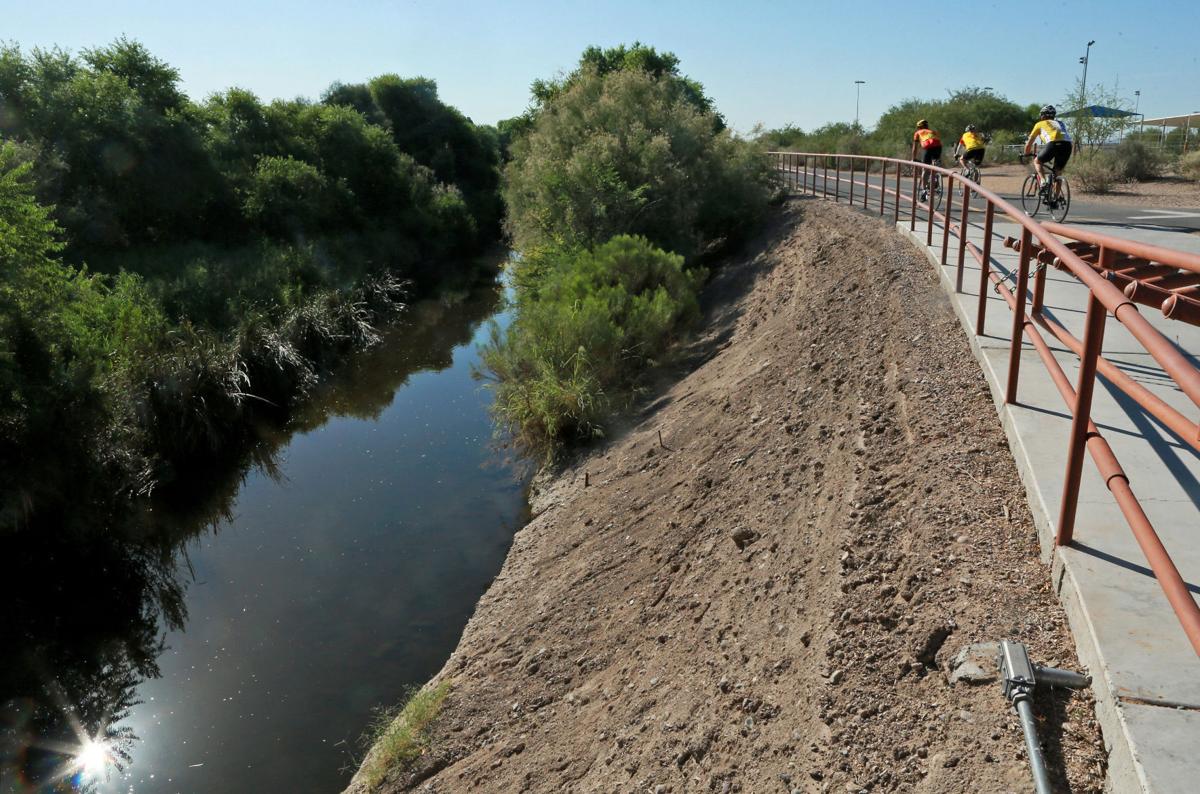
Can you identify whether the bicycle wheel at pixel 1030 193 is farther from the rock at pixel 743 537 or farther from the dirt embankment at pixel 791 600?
the rock at pixel 743 537

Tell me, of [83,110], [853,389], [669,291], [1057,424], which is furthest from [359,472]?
[83,110]

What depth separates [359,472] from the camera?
13.1m

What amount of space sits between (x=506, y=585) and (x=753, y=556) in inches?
147

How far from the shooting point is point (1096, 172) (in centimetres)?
2236

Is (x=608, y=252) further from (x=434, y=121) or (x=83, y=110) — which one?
(x=434, y=121)

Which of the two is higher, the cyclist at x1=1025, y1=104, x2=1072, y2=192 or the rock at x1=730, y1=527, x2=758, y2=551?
the cyclist at x1=1025, y1=104, x2=1072, y2=192

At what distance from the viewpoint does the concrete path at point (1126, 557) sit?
251 cm

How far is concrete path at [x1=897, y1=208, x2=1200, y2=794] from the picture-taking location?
2.51 metres

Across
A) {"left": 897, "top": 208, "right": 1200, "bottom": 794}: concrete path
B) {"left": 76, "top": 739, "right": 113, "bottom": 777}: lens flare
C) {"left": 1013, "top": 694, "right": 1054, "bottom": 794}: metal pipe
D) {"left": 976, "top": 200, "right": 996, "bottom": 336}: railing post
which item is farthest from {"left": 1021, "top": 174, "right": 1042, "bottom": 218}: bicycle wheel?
{"left": 76, "top": 739, "right": 113, "bottom": 777}: lens flare

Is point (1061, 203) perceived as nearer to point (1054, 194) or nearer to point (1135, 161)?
point (1054, 194)

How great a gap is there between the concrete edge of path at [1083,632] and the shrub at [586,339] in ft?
24.2

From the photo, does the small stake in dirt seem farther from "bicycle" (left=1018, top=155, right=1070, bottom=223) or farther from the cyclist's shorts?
the cyclist's shorts

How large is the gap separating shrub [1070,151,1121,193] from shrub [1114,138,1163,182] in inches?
11.0

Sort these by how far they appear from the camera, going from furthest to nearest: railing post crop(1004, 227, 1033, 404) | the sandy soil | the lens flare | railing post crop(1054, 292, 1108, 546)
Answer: the sandy soil
the lens flare
railing post crop(1004, 227, 1033, 404)
railing post crop(1054, 292, 1108, 546)
